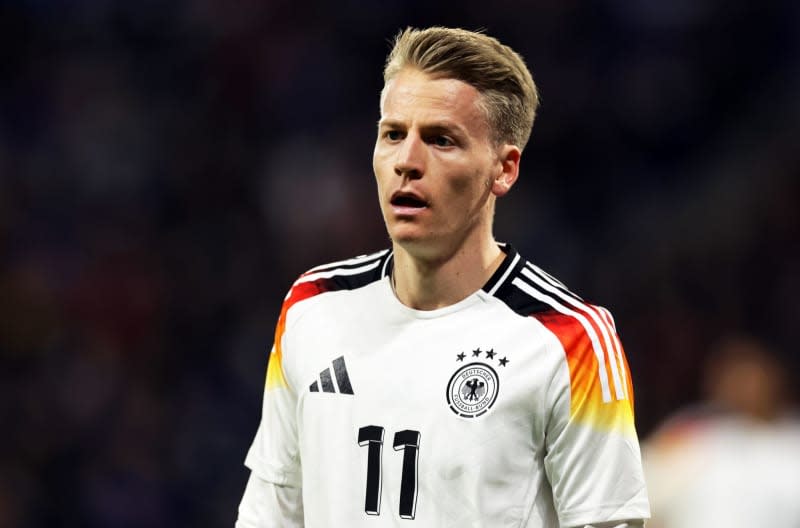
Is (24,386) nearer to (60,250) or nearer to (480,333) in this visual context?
(60,250)

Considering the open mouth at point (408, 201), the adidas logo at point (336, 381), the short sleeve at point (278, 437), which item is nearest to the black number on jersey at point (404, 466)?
the adidas logo at point (336, 381)

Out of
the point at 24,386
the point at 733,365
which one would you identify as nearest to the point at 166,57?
the point at 24,386

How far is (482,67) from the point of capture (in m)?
3.12

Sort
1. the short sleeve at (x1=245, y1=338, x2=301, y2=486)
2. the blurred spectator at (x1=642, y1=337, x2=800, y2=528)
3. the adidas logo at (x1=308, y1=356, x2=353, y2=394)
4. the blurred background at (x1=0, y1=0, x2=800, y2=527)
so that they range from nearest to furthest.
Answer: the adidas logo at (x1=308, y1=356, x2=353, y2=394) < the short sleeve at (x1=245, y1=338, x2=301, y2=486) < the blurred spectator at (x1=642, y1=337, x2=800, y2=528) < the blurred background at (x1=0, y1=0, x2=800, y2=527)


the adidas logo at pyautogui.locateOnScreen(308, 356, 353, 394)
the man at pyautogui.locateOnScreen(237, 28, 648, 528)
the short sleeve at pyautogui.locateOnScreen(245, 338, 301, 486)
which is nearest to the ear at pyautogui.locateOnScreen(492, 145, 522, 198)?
the man at pyautogui.locateOnScreen(237, 28, 648, 528)

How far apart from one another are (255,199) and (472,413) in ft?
20.3

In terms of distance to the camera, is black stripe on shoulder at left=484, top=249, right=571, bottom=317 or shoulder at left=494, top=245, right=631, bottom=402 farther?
black stripe on shoulder at left=484, top=249, right=571, bottom=317

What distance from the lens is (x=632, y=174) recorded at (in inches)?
353

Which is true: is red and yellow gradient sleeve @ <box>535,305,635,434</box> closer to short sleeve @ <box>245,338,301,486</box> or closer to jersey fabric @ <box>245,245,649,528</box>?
jersey fabric @ <box>245,245,649,528</box>

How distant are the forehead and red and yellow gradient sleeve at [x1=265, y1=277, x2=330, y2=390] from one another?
0.55 metres

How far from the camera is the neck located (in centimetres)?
323

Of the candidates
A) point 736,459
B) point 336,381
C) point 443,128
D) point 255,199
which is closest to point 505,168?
point 443,128

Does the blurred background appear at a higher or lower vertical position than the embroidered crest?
higher

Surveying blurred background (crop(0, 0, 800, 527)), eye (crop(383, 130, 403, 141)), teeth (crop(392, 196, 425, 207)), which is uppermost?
blurred background (crop(0, 0, 800, 527))
